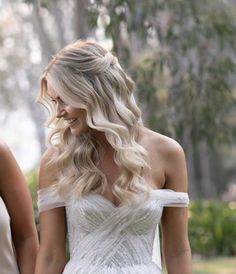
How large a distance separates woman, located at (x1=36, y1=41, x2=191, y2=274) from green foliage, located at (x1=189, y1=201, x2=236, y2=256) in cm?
1246

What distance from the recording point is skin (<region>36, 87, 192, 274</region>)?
408cm

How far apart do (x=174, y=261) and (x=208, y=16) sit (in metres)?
7.24

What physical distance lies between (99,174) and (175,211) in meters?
0.42

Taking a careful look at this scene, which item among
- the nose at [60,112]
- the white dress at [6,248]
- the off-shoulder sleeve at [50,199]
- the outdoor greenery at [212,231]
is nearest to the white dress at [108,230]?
the off-shoulder sleeve at [50,199]

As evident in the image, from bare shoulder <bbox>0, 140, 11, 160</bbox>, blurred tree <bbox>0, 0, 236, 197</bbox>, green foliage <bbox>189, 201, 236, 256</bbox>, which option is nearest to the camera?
bare shoulder <bbox>0, 140, 11, 160</bbox>

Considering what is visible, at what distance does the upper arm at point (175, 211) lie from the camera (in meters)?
4.20

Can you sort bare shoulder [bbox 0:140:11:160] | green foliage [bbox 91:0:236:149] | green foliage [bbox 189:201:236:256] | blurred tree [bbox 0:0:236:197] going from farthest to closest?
green foliage [bbox 189:201:236:256] → green foliage [bbox 91:0:236:149] → blurred tree [bbox 0:0:236:197] → bare shoulder [bbox 0:140:11:160]

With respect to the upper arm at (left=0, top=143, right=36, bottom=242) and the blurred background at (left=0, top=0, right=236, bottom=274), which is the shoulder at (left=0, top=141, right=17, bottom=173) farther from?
the blurred background at (left=0, top=0, right=236, bottom=274)

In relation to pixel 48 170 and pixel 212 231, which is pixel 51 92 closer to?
pixel 48 170

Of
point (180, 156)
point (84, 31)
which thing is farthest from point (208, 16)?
point (180, 156)

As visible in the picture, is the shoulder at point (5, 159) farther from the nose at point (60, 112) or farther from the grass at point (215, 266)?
the grass at point (215, 266)

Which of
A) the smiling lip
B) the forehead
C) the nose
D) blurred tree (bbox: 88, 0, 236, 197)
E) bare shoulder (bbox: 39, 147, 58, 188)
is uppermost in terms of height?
the forehead

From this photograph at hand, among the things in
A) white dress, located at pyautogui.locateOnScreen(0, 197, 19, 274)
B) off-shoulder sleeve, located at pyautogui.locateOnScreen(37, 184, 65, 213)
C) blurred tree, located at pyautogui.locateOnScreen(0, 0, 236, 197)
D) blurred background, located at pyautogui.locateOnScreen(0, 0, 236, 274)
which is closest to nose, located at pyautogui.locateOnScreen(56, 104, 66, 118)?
off-shoulder sleeve, located at pyautogui.locateOnScreen(37, 184, 65, 213)

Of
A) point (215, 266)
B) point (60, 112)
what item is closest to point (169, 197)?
point (60, 112)
